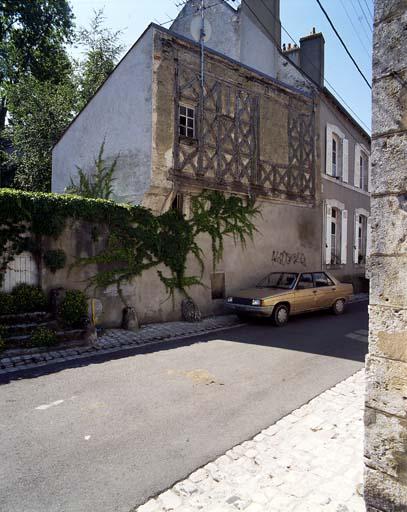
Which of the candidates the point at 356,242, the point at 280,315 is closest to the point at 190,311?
the point at 280,315

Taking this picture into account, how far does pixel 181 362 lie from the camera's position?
275 inches

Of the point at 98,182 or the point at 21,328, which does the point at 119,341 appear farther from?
the point at 98,182

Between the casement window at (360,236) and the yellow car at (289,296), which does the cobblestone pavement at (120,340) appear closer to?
the yellow car at (289,296)

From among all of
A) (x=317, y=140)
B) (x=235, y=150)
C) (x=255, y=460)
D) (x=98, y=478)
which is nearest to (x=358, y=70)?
(x=235, y=150)

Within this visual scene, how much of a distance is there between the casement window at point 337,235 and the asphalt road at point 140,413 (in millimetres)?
9393

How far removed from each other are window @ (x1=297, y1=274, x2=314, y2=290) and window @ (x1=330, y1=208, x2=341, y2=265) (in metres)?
6.30

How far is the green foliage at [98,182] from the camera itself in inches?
478

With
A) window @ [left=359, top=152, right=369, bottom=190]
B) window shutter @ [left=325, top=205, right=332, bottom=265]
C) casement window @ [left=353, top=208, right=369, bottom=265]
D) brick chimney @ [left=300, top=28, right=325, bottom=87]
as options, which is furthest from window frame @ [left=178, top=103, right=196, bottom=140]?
window @ [left=359, top=152, right=369, bottom=190]

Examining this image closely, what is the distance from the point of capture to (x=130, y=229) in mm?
9930

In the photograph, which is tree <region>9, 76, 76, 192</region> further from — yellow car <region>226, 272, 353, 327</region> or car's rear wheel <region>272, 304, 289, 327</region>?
car's rear wheel <region>272, 304, 289, 327</region>

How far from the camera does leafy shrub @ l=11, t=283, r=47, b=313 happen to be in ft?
26.0

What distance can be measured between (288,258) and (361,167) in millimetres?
9021

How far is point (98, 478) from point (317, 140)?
15359 mm

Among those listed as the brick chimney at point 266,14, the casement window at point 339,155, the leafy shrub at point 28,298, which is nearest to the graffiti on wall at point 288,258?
the casement window at point 339,155
